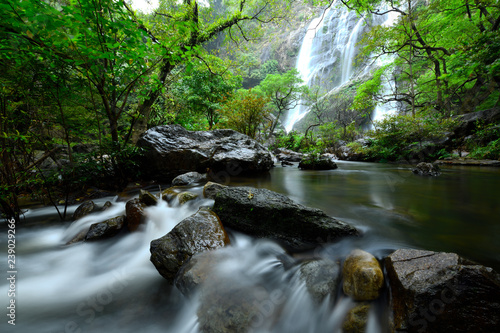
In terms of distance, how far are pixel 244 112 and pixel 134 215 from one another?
27.7ft

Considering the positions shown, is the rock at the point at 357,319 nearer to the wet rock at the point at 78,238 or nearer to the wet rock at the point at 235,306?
the wet rock at the point at 235,306

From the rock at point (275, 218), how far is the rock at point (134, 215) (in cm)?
111

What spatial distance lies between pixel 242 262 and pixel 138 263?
127 centimetres

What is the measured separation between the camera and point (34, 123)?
313cm

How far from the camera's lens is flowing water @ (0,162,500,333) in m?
1.49

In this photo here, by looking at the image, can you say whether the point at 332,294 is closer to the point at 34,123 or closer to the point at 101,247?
the point at 101,247

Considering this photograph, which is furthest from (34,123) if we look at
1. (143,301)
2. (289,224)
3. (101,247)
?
(289,224)

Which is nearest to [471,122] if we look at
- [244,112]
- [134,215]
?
[244,112]

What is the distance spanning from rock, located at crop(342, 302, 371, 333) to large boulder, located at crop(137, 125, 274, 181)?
4755 millimetres

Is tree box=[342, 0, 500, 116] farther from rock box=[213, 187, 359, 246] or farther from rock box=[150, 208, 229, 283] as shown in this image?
rock box=[150, 208, 229, 283]

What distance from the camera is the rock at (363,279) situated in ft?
4.53

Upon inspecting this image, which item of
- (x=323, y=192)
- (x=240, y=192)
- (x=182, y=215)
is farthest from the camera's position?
(x=323, y=192)

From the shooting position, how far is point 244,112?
404 inches

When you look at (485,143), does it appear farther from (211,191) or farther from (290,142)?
(211,191)
